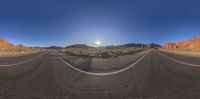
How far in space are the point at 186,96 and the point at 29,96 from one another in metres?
4.05

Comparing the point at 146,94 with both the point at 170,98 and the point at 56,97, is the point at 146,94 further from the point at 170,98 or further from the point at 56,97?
the point at 56,97

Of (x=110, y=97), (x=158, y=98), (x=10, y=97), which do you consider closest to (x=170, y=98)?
(x=158, y=98)

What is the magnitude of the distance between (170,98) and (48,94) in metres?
3.18

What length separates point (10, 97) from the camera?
15.2 ft

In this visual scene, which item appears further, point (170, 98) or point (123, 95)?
point (123, 95)

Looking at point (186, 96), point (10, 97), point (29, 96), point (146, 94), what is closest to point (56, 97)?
point (29, 96)

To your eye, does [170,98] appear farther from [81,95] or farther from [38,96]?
[38,96]

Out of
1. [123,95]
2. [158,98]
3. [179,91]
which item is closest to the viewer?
[158,98]

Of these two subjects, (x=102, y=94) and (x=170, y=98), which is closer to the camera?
(x=170, y=98)

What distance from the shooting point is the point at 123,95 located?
480 cm

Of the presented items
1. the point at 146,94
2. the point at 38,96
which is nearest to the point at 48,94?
the point at 38,96

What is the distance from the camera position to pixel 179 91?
17.1 ft

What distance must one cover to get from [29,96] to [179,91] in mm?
4161

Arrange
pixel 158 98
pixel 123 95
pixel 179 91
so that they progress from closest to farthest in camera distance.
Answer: pixel 158 98
pixel 123 95
pixel 179 91
